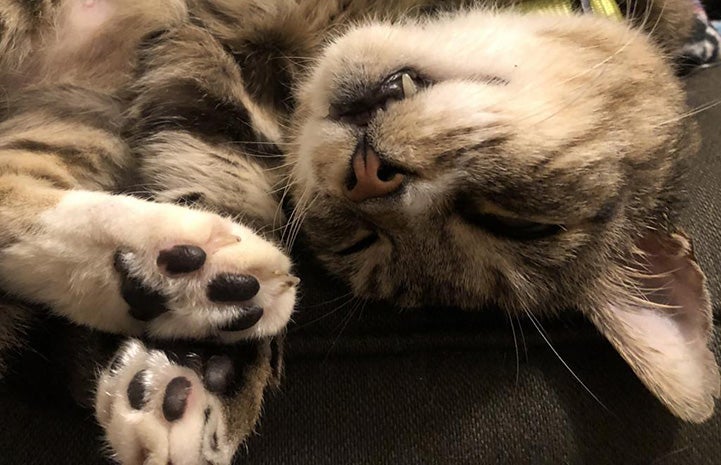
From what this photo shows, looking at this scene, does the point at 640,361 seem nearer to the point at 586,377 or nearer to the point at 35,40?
the point at 586,377

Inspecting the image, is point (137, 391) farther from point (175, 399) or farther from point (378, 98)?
point (378, 98)

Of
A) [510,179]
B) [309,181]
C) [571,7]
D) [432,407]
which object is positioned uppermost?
[571,7]

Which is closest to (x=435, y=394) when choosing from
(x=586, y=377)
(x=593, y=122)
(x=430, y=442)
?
(x=430, y=442)

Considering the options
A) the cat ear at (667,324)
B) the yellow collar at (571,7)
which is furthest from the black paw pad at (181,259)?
the yellow collar at (571,7)

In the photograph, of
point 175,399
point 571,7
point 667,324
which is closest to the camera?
point 175,399

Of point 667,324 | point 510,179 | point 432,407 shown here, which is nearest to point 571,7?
point 510,179

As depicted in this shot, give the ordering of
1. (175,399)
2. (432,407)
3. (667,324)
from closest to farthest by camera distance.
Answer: (175,399), (432,407), (667,324)
